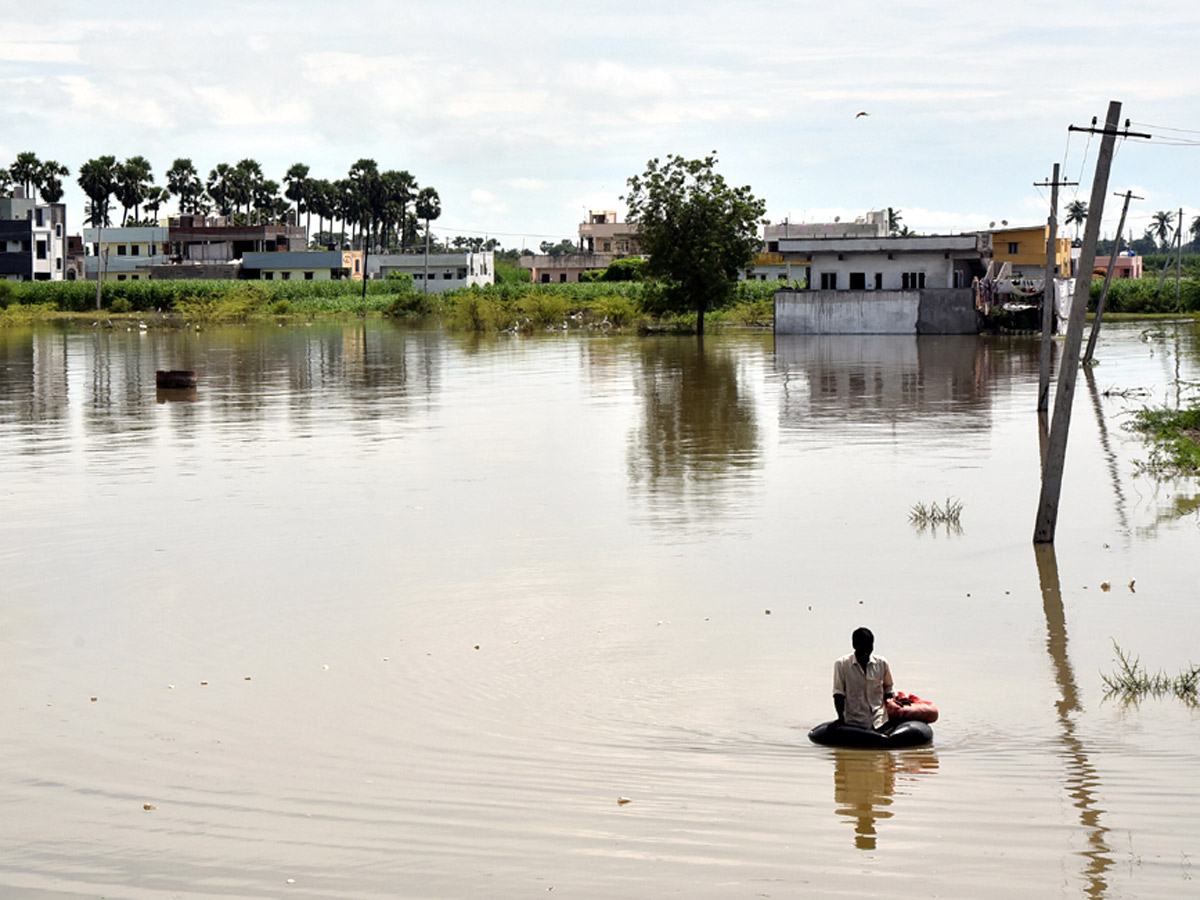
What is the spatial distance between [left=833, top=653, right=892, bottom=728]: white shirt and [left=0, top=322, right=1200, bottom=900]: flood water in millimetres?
351

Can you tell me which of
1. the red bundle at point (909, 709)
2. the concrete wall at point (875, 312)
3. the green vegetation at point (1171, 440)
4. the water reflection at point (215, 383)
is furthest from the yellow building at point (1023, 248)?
the red bundle at point (909, 709)

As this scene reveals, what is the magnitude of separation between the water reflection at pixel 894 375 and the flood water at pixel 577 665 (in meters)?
5.95

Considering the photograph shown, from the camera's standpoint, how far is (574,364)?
60.0m

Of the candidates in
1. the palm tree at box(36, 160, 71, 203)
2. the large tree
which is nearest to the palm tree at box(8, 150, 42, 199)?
the palm tree at box(36, 160, 71, 203)

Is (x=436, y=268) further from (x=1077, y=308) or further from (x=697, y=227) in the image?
(x=1077, y=308)

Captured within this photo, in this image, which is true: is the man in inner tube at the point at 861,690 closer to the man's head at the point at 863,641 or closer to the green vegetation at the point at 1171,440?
the man's head at the point at 863,641

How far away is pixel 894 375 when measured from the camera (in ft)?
166

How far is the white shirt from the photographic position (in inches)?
403

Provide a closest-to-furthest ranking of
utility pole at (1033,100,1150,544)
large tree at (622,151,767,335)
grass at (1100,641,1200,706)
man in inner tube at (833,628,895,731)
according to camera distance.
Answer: man in inner tube at (833,628,895,731), grass at (1100,641,1200,706), utility pole at (1033,100,1150,544), large tree at (622,151,767,335)

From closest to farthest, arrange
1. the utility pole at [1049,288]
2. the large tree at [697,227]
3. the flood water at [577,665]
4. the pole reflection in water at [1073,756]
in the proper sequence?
the pole reflection in water at [1073,756] → the flood water at [577,665] → the utility pole at [1049,288] → the large tree at [697,227]

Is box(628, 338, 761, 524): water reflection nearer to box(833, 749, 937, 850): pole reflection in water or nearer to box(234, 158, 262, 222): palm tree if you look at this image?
box(833, 749, 937, 850): pole reflection in water

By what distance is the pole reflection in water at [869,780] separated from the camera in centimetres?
892

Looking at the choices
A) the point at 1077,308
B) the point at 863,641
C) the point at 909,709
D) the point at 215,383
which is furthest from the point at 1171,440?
the point at 215,383

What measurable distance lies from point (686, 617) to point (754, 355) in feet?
160
